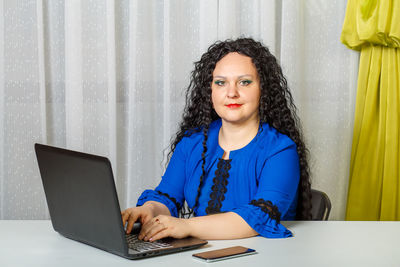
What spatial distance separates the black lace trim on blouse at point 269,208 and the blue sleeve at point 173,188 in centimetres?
37

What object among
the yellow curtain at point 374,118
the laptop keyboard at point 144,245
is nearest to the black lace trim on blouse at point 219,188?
the laptop keyboard at point 144,245

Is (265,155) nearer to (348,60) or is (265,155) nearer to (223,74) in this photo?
(223,74)

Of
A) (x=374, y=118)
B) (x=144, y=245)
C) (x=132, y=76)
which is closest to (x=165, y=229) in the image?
(x=144, y=245)

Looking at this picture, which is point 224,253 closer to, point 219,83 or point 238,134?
point 238,134

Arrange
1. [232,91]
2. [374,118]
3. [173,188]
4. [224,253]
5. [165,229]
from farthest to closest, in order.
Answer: [374,118], [173,188], [232,91], [165,229], [224,253]

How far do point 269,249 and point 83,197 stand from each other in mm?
485

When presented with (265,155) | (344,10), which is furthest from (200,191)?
(344,10)

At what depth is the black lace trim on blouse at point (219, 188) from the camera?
1.77 metres

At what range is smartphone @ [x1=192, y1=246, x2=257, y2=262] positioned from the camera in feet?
4.09

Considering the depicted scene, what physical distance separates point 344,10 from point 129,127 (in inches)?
48.7

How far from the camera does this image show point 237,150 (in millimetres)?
1799

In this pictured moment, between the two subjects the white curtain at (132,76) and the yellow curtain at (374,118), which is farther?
the white curtain at (132,76)

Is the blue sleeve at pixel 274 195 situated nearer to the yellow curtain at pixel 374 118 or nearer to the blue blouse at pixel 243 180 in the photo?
the blue blouse at pixel 243 180

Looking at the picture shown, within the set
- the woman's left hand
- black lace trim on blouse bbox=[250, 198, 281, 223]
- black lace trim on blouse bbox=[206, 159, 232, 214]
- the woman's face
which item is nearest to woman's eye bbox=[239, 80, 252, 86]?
the woman's face
